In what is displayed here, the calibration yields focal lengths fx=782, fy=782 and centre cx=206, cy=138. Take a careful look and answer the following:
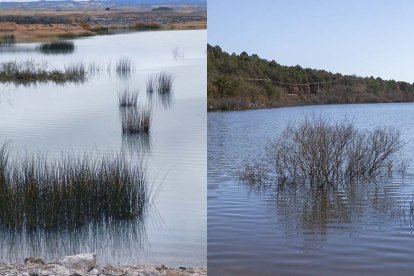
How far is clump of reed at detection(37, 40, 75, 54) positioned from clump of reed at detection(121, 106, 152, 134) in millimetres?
522

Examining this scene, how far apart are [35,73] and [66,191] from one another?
774 millimetres

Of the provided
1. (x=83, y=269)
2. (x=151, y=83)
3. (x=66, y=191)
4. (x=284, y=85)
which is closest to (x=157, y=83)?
(x=151, y=83)

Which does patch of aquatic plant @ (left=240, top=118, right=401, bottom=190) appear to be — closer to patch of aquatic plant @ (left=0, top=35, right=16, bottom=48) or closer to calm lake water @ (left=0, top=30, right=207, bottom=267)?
calm lake water @ (left=0, top=30, right=207, bottom=267)

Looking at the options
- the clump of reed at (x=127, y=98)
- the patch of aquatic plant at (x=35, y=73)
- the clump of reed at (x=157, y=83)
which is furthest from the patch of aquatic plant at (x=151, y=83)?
the patch of aquatic plant at (x=35, y=73)

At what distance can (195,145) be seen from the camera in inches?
190

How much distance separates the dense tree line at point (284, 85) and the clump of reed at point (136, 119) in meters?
8.80

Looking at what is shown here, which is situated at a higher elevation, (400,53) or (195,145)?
(400,53)

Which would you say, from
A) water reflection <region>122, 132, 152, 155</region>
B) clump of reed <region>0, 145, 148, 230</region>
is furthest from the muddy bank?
water reflection <region>122, 132, 152, 155</region>

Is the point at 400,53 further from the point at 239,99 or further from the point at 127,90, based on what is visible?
the point at 127,90

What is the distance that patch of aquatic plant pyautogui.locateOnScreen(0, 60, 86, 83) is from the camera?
16.2ft

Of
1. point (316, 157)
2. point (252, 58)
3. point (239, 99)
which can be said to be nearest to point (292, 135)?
point (316, 157)

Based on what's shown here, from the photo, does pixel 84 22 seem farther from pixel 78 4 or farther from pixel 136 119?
pixel 136 119

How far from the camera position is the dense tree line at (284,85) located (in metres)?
14.4

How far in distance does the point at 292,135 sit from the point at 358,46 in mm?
10129
